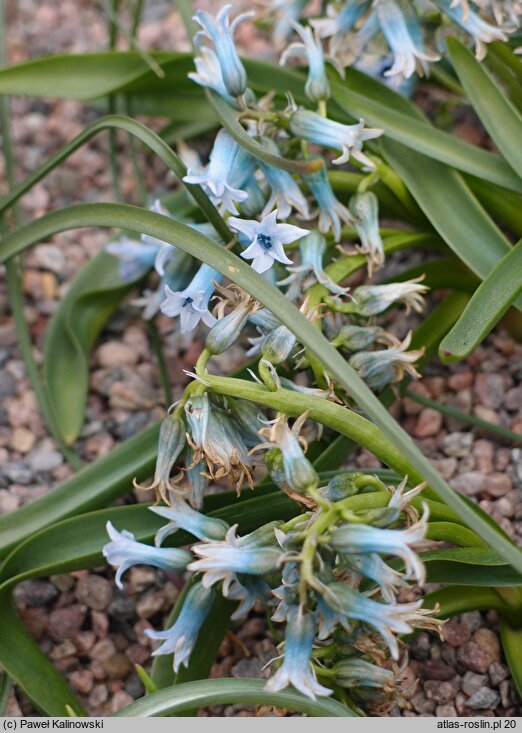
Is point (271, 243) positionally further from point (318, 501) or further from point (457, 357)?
point (318, 501)

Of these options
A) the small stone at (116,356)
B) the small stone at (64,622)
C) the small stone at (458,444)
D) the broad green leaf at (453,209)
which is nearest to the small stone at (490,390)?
the small stone at (458,444)

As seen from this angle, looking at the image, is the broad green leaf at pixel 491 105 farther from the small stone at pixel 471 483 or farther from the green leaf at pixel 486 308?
the small stone at pixel 471 483

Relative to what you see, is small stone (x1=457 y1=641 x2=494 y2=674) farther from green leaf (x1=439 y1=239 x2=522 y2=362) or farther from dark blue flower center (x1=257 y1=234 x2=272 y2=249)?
dark blue flower center (x1=257 y1=234 x2=272 y2=249)

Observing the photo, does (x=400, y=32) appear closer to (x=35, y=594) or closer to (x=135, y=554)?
(x=135, y=554)

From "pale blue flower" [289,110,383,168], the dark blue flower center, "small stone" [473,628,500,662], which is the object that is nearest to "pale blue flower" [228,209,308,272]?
the dark blue flower center

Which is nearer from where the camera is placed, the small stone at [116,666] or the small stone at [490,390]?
the small stone at [116,666]

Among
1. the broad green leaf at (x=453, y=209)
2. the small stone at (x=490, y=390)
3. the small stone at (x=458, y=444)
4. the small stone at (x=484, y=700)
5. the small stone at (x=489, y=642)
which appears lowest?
the small stone at (x=484, y=700)

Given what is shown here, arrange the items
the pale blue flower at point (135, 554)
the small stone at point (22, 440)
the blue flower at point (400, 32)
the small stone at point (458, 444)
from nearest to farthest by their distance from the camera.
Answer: the pale blue flower at point (135, 554), the blue flower at point (400, 32), the small stone at point (458, 444), the small stone at point (22, 440)

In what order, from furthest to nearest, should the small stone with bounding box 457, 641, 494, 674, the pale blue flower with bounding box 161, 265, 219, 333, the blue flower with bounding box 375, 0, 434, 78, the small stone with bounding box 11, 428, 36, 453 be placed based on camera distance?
the small stone with bounding box 11, 428, 36, 453 → the blue flower with bounding box 375, 0, 434, 78 → the small stone with bounding box 457, 641, 494, 674 → the pale blue flower with bounding box 161, 265, 219, 333
